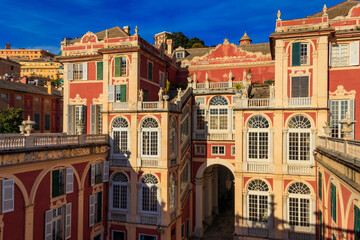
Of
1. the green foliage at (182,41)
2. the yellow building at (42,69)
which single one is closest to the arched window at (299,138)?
the green foliage at (182,41)

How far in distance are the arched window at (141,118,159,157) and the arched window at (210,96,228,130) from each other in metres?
7.20

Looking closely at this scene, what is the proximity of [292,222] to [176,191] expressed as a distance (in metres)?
9.96

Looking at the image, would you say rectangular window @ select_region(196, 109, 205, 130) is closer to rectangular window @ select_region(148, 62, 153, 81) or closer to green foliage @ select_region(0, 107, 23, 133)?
rectangular window @ select_region(148, 62, 153, 81)

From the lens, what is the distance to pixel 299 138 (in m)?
22.2

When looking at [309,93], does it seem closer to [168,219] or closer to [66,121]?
[168,219]

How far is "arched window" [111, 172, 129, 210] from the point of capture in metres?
24.3

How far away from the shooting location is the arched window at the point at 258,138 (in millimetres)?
23047

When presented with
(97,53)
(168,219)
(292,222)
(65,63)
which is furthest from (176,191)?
(65,63)

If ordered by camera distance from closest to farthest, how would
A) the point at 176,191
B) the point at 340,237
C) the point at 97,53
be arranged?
the point at 340,237, the point at 176,191, the point at 97,53

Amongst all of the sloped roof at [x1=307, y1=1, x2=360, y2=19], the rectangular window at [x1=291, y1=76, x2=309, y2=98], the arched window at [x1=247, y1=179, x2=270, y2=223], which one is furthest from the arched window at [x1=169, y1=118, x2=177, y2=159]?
the sloped roof at [x1=307, y1=1, x2=360, y2=19]

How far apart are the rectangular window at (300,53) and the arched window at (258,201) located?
10442mm

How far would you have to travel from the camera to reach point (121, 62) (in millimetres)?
25578

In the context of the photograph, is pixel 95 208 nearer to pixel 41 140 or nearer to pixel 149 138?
pixel 149 138

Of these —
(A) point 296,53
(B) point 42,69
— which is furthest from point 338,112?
(B) point 42,69
